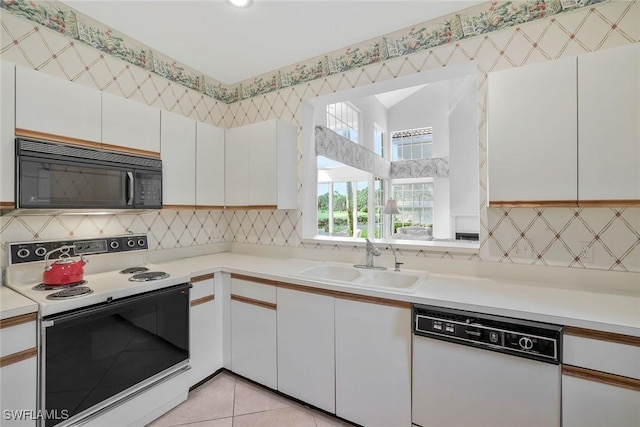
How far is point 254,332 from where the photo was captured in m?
2.15

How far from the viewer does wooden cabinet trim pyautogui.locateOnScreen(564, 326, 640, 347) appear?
112 cm

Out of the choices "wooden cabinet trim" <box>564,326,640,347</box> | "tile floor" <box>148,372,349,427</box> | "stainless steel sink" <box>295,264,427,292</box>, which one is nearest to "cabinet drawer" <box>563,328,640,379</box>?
"wooden cabinet trim" <box>564,326,640,347</box>

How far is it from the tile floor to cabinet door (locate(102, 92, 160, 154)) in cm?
184

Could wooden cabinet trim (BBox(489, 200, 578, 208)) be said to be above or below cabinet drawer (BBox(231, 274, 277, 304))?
above

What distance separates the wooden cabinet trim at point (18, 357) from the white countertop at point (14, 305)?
175 millimetres

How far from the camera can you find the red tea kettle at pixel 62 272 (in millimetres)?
1643

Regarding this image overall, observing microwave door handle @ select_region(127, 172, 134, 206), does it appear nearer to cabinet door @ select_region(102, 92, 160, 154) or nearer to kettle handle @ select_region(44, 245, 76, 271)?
cabinet door @ select_region(102, 92, 160, 154)

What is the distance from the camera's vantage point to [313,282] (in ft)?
6.06

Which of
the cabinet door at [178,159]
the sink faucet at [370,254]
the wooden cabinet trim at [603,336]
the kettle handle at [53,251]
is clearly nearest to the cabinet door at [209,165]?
the cabinet door at [178,159]

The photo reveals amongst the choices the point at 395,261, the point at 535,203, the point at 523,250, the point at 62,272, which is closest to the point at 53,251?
the point at 62,272

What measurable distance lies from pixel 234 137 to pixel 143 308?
170 cm

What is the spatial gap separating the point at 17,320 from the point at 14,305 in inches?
3.0

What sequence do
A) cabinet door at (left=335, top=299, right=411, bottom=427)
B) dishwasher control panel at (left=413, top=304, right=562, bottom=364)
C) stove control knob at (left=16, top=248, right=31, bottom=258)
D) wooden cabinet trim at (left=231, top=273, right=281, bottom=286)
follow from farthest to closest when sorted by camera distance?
wooden cabinet trim at (left=231, top=273, right=281, bottom=286), stove control knob at (left=16, top=248, right=31, bottom=258), cabinet door at (left=335, top=299, right=411, bottom=427), dishwasher control panel at (left=413, top=304, right=562, bottom=364)

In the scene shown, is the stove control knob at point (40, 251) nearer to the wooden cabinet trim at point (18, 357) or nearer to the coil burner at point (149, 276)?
the coil burner at point (149, 276)
